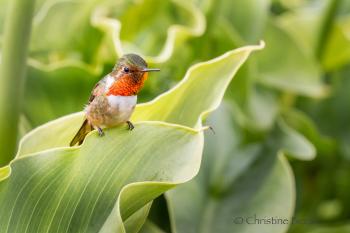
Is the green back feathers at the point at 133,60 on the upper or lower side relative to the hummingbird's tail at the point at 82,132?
upper

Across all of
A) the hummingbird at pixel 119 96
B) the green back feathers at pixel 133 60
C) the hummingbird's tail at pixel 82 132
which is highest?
the green back feathers at pixel 133 60

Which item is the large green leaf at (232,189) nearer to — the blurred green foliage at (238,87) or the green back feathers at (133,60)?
the blurred green foliage at (238,87)

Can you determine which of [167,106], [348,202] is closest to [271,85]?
[348,202]

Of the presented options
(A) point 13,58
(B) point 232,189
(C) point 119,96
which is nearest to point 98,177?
(C) point 119,96

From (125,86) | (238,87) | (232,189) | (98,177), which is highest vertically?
(125,86)

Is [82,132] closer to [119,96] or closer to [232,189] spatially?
[119,96]

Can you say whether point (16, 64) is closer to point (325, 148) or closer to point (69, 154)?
point (69, 154)

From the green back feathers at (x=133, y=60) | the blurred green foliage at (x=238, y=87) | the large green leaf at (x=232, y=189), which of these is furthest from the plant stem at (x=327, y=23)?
the green back feathers at (x=133, y=60)
